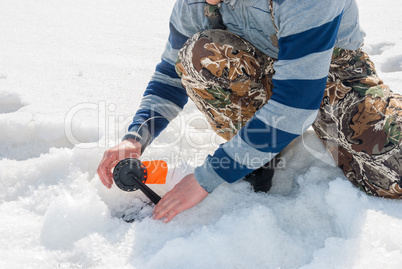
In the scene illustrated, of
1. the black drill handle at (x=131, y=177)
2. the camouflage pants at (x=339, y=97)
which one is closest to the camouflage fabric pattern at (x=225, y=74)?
the camouflage pants at (x=339, y=97)

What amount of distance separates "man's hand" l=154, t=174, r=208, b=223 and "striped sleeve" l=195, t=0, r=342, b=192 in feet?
0.09

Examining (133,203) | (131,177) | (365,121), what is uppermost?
(365,121)

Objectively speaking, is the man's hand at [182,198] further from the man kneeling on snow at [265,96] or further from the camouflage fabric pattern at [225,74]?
the camouflage fabric pattern at [225,74]

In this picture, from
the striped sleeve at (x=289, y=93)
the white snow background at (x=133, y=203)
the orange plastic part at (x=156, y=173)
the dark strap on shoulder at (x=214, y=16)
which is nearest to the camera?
the striped sleeve at (x=289, y=93)

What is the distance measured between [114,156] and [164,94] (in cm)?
31

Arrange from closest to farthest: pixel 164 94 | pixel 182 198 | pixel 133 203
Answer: pixel 182 198 → pixel 133 203 → pixel 164 94

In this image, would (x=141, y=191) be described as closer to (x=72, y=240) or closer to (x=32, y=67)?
(x=72, y=240)

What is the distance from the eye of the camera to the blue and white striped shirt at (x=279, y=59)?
0.78 m

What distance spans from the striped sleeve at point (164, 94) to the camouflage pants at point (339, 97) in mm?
108

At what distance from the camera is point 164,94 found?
1.25m

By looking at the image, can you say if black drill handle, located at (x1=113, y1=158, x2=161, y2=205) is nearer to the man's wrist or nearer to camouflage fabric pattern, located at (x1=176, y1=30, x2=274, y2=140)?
the man's wrist

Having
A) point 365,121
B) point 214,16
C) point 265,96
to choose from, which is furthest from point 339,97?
point 214,16

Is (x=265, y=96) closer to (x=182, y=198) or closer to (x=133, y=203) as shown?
(x=182, y=198)

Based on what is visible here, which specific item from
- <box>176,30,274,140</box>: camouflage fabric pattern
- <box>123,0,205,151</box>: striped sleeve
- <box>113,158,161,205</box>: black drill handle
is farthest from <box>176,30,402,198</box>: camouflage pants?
<box>113,158,161,205</box>: black drill handle
